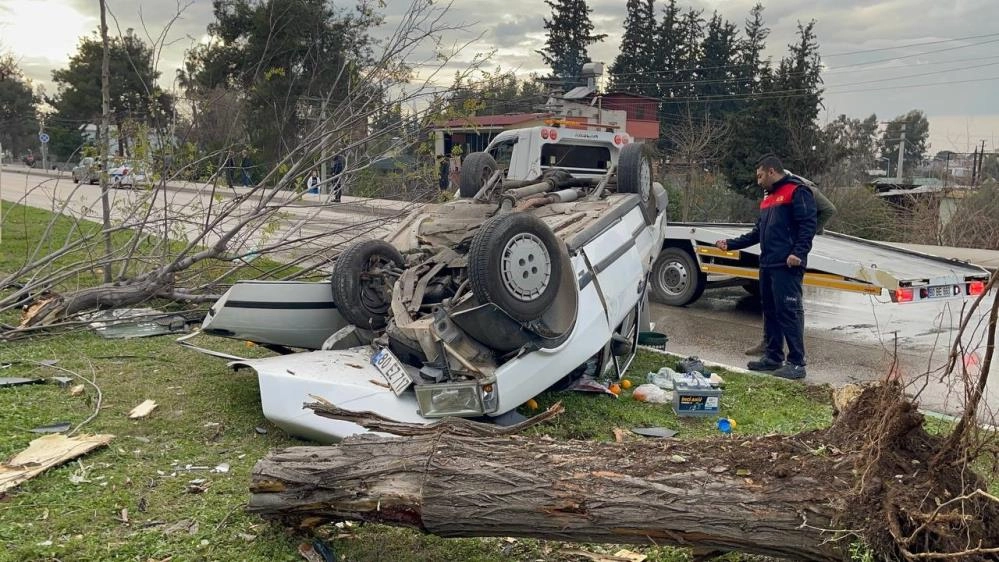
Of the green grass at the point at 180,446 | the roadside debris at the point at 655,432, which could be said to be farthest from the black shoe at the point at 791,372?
the roadside debris at the point at 655,432

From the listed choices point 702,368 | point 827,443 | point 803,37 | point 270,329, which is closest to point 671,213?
point 803,37

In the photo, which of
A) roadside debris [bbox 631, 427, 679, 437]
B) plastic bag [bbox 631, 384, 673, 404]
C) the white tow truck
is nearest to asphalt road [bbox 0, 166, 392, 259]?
the white tow truck

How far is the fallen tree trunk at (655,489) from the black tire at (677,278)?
622 cm

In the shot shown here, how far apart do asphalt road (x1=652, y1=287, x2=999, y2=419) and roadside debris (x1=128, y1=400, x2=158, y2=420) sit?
4.67 metres

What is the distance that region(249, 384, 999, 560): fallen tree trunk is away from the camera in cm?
250

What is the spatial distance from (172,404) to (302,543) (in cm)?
233

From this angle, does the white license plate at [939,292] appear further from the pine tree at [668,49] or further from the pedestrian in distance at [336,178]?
the pine tree at [668,49]

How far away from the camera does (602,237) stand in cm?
540

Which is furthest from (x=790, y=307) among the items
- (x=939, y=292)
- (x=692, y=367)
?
(x=939, y=292)

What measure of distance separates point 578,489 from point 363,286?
9.47 ft

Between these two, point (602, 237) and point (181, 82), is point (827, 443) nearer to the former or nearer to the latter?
point (602, 237)

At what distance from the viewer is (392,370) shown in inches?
170

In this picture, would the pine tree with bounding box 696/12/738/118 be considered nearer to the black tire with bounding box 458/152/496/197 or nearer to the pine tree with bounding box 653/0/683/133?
the pine tree with bounding box 653/0/683/133

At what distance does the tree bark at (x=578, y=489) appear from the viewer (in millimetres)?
2609
